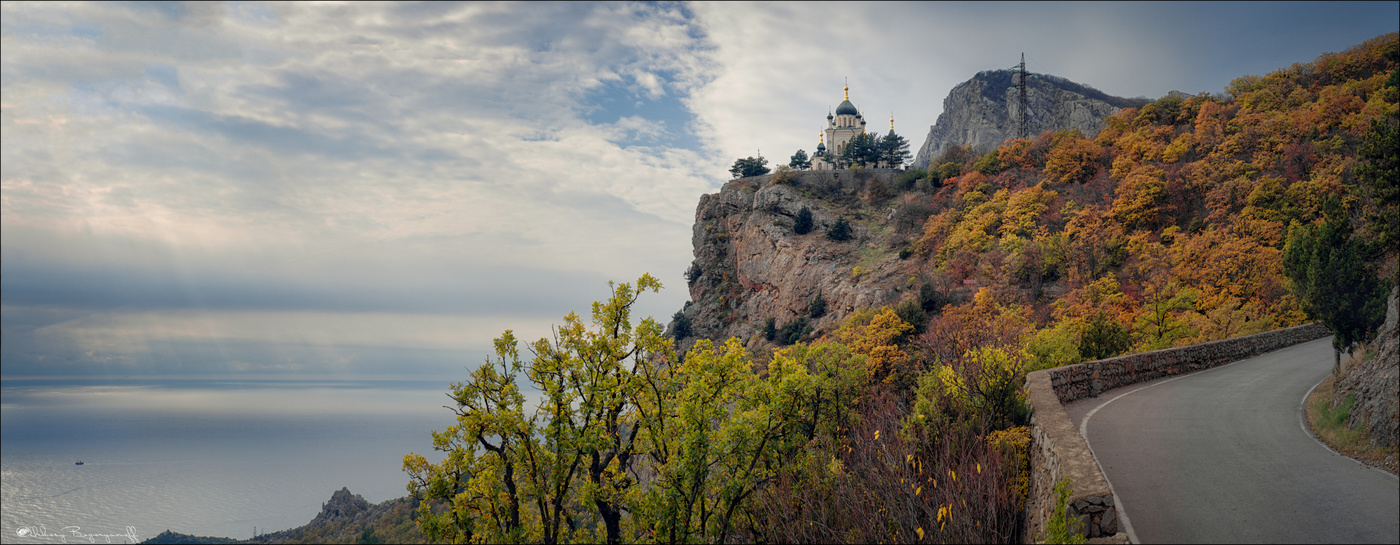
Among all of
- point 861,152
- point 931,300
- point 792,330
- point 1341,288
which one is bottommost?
point 1341,288

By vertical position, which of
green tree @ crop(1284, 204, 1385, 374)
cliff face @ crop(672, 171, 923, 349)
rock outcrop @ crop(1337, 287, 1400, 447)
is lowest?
rock outcrop @ crop(1337, 287, 1400, 447)

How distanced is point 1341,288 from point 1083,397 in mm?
6107

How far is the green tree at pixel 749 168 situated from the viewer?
72.0m

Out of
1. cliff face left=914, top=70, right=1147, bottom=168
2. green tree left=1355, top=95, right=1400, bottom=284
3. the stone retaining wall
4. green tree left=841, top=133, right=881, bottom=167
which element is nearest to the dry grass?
green tree left=1355, top=95, right=1400, bottom=284

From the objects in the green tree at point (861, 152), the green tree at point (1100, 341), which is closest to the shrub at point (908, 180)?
the green tree at point (861, 152)

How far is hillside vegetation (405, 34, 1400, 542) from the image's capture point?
9266 mm

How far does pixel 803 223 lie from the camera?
55156mm

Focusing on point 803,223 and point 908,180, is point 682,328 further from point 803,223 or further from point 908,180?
point 908,180

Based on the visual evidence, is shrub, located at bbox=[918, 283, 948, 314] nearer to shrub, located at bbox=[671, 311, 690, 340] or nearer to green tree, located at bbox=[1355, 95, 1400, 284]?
green tree, located at bbox=[1355, 95, 1400, 284]

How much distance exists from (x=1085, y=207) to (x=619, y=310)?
34.1m

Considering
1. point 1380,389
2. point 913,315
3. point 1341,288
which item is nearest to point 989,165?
point 913,315

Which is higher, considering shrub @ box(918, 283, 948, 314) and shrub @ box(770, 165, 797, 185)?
shrub @ box(770, 165, 797, 185)

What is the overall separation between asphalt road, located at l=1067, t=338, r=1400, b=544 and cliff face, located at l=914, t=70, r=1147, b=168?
12238cm

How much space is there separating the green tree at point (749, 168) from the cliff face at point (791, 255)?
241 inches
